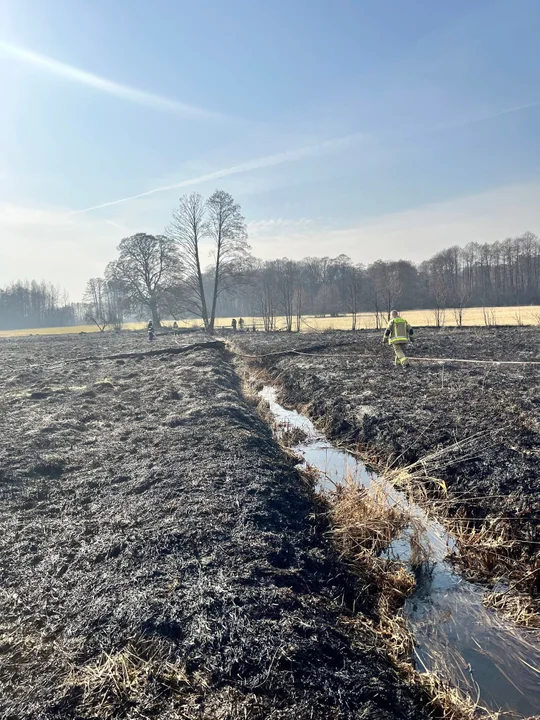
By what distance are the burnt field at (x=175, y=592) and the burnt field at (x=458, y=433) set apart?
174 centimetres

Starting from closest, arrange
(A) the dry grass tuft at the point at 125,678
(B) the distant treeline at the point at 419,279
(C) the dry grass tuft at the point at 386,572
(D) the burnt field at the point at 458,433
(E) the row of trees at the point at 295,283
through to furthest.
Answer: (A) the dry grass tuft at the point at 125,678 < (C) the dry grass tuft at the point at 386,572 < (D) the burnt field at the point at 458,433 < (E) the row of trees at the point at 295,283 < (B) the distant treeline at the point at 419,279

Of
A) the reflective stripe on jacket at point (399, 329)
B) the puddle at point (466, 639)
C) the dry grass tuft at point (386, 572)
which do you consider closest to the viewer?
the dry grass tuft at point (386, 572)

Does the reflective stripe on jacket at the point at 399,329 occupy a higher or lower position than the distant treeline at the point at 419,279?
lower

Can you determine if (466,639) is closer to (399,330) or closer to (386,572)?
(386,572)

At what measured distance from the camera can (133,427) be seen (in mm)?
9867

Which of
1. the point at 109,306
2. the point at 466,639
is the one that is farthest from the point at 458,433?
the point at 109,306

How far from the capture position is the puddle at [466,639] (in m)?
3.43

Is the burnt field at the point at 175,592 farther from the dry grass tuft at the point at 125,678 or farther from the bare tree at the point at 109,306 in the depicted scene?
the bare tree at the point at 109,306

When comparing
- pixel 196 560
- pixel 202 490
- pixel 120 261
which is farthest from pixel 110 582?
pixel 120 261

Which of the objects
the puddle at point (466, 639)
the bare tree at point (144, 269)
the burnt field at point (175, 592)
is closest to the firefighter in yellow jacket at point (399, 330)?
the burnt field at point (175, 592)

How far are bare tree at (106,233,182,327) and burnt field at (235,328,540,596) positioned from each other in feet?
119

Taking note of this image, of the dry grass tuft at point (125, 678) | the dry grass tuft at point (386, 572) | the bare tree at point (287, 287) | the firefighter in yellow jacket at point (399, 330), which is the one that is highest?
the bare tree at point (287, 287)

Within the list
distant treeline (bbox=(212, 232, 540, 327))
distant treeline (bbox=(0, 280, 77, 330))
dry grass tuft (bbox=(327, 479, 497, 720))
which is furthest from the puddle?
distant treeline (bbox=(0, 280, 77, 330))

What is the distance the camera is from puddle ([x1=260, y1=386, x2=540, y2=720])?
3428 mm
